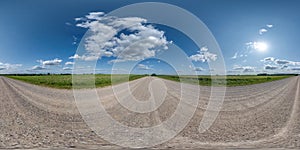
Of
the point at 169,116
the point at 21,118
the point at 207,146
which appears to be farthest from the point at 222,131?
the point at 21,118

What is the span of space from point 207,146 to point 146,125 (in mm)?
3293

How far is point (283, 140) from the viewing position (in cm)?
846

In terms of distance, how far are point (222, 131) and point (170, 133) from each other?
1.77 metres

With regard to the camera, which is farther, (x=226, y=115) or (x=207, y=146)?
(x=226, y=115)

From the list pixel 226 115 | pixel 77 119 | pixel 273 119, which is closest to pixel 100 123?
pixel 77 119

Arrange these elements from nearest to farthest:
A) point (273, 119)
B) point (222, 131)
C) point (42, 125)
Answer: point (222, 131) < point (42, 125) < point (273, 119)

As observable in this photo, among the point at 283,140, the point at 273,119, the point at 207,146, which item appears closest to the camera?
the point at 207,146

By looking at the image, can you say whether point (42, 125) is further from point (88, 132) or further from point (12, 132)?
point (88, 132)

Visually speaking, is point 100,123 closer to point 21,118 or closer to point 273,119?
point 21,118

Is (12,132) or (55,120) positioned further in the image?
(55,120)

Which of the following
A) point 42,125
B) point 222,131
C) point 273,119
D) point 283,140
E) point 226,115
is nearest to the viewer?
point 283,140

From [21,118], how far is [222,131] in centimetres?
761

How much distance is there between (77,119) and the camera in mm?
12086

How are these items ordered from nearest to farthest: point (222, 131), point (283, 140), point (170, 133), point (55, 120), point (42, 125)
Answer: point (283, 140) < point (170, 133) < point (222, 131) < point (42, 125) < point (55, 120)
